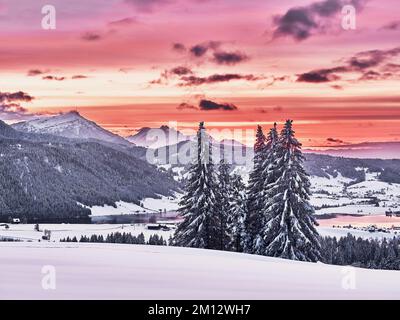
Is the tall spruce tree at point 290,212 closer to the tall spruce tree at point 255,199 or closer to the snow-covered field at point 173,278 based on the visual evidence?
the tall spruce tree at point 255,199

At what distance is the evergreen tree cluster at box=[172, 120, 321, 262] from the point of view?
40.0 meters

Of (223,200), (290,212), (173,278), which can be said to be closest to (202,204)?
(223,200)

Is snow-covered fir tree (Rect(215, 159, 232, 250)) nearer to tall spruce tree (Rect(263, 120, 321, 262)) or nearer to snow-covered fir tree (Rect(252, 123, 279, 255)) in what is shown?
snow-covered fir tree (Rect(252, 123, 279, 255))

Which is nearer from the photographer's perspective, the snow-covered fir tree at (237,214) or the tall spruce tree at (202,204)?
the tall spruce tree at (202,204)

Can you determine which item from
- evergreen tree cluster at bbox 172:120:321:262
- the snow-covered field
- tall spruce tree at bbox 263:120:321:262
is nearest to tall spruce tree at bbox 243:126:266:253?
evergreen tree cluster at bbox 172:120:321:262

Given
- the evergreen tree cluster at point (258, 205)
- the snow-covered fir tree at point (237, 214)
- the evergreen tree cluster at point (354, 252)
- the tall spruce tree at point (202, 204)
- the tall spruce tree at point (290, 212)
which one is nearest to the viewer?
the tall spruce tree at point (290, 212)

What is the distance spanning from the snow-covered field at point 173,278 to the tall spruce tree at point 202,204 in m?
27.1

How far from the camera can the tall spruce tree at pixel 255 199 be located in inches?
1742

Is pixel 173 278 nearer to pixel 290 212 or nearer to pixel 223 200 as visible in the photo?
pixel 290 212

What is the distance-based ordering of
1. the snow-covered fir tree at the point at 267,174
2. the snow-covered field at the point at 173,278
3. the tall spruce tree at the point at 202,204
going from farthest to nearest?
the tall spruce tree at the point at 202,204, the snow-covered fir tree at the point at 267,174, the snow-covered field at the point at 173,278

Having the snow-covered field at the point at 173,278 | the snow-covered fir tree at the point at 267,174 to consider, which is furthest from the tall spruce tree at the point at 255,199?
the snow-covered field at the point at 173,278
